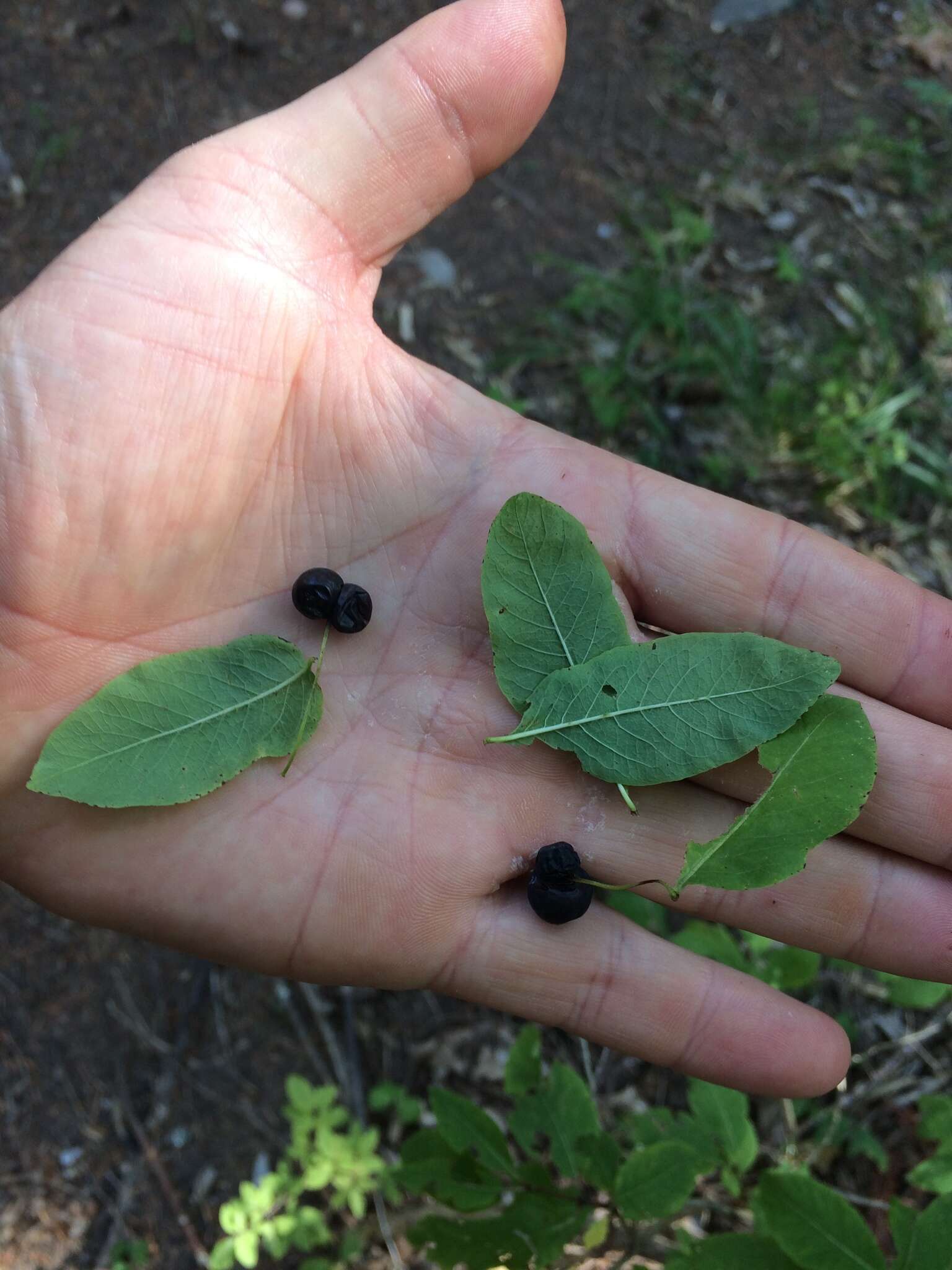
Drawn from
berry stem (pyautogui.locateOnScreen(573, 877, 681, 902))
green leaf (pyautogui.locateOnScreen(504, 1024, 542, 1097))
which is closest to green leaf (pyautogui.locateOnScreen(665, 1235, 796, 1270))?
green leaf (pyautogui.locateOnScreen(504, 1024, 542, 1097))

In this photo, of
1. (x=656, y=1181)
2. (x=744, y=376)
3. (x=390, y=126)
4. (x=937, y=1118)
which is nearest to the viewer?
(x=656, y=1181)

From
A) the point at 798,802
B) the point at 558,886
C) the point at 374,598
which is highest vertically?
the point at 374,598

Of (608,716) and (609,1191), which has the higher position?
(608,716)

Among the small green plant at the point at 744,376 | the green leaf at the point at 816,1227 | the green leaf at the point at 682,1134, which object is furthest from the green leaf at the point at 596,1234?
the small green plant at the point at 744,376

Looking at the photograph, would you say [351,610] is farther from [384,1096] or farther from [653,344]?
[653,344]

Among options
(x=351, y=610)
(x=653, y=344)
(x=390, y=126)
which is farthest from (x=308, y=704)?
(x=653, y=344)

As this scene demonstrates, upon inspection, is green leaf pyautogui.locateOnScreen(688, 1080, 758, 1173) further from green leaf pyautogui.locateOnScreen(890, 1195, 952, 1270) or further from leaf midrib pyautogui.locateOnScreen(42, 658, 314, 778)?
leaf midrib pyautogui.locateOnScreen(42, 658, 314, 778)

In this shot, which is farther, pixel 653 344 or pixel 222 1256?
pixel 653 344
